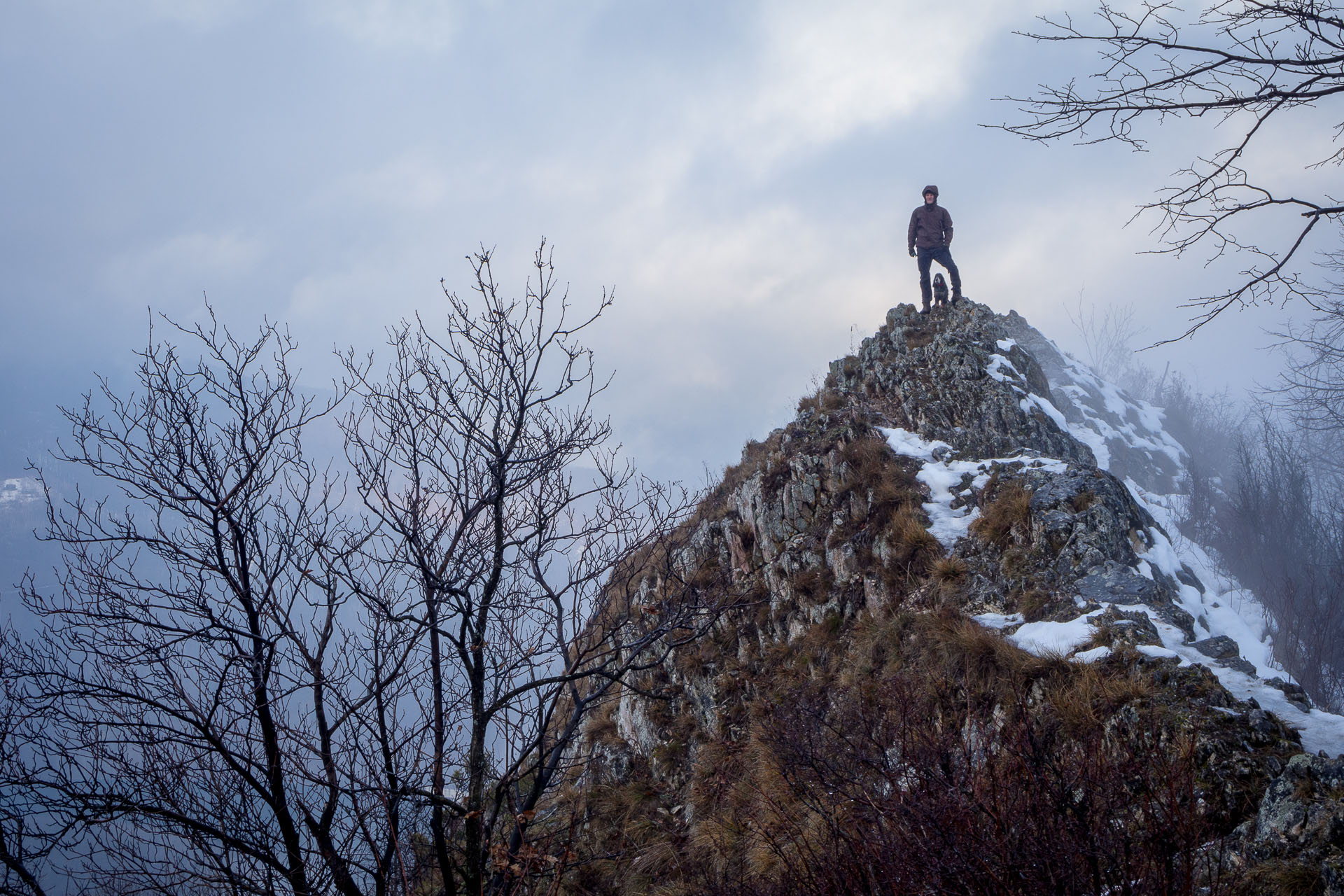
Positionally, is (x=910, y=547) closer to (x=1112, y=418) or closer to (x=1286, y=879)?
(x=1286, y=879)

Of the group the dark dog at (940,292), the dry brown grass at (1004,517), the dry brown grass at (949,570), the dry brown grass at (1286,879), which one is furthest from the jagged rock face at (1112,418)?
the dry brown grass at (1286,879)

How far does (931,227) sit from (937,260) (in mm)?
794

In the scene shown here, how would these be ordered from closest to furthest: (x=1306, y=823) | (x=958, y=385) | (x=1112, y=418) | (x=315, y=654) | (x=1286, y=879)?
(x=1286, y=879)
(x=1306, y=823)
(x=315, y=654)
(x=958, y=385)
(x=1112, y=418)

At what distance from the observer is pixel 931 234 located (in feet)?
42.0

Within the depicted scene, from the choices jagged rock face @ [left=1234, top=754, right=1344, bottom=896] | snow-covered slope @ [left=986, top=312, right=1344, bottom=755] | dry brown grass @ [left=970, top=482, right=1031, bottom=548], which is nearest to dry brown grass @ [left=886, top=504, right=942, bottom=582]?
dry brown grass @ [left=970, top=482, right=1031, bottom=548]

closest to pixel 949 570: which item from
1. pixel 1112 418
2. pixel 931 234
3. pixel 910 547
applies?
pixel 910 547

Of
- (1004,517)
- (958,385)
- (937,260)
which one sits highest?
(937,260)

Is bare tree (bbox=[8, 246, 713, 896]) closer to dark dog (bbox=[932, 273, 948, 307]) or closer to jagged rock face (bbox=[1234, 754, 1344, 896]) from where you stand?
jagged rock face (bbox=[1234, 754, 1344, 896])

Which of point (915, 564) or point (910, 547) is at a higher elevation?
point (910, 547)

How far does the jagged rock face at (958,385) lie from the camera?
34.6 feet

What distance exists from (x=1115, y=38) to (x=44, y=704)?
963cm

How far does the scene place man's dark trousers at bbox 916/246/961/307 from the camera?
13.0 m

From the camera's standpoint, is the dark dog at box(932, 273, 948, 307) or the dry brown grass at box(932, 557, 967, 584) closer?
the dry brown grass at box(932, 557, 967, 584)

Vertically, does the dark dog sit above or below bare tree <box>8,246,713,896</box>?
above
